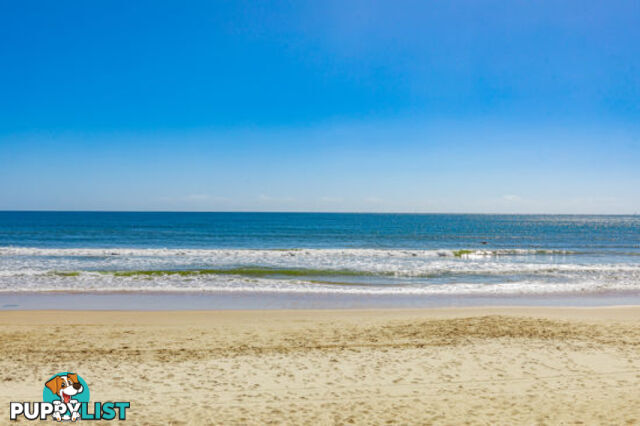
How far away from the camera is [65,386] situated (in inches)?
269

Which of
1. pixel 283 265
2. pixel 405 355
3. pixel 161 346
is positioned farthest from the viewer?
pixel 283 265

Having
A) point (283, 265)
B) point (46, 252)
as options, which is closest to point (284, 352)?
point (283, 265)

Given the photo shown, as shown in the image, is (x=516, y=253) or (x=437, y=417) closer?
(x=437, y=417)

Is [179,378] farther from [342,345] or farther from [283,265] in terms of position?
[283,265]

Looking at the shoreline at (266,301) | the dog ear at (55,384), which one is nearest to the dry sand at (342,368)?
the dog ear at (55,384)

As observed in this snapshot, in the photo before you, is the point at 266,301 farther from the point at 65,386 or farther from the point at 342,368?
the point at 65,386

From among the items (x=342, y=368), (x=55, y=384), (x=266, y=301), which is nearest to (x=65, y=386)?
(x=55, y=384)

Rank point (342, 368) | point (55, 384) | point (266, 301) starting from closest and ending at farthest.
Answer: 1. point (55, 384)
2. point (342, 368)
3. point (266, 301)

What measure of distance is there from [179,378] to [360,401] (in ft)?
10.3

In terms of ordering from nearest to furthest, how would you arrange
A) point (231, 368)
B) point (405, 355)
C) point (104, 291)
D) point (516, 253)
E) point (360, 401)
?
point (360, 401) → point (231, 368) → point (405, 355) → point (104, 291) → point (516, 253)

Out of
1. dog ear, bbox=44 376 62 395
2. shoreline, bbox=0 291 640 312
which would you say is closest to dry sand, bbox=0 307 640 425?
dog ear, bbox=44 376 62 395

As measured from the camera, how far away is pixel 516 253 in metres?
38.1

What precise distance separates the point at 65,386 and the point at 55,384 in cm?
31

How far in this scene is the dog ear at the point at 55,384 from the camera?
6.75 m
